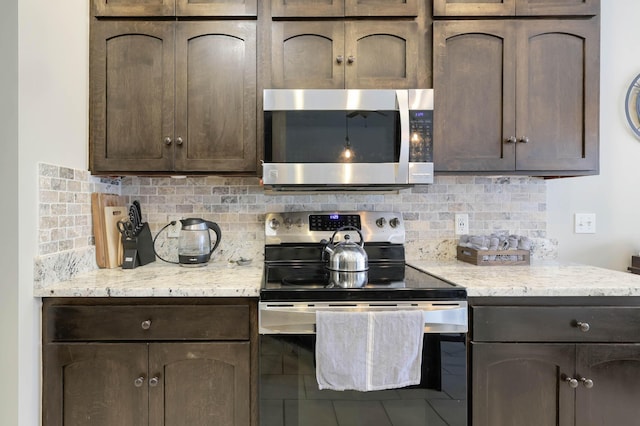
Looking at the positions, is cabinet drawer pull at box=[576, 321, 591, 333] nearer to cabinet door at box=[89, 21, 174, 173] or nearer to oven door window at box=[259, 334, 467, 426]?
oven door window at box=[259, 334, 467, 426]

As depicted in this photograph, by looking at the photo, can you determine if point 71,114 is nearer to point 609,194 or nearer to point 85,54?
point 85,54

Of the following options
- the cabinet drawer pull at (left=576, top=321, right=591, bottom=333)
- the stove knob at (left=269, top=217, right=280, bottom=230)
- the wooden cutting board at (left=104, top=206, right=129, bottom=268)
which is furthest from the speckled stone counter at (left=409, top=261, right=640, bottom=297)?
the wooden cutting board at (left=104, top=206, right=129, bottom=268)

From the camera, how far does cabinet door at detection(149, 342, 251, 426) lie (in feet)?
4.53

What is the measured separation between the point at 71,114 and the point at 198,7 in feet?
2.43

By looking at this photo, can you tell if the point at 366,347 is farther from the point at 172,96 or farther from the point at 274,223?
the point at 172,96

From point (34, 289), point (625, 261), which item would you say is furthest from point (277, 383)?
point (625, 261)

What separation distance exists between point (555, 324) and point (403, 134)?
3.17ft

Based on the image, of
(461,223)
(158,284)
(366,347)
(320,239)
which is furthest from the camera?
(461,223)

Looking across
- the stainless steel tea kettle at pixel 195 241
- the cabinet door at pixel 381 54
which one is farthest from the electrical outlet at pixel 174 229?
the cabinet door at pixel 381 54

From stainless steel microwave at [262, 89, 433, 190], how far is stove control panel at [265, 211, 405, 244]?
351 mm

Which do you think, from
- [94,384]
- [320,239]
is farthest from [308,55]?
[94,384]

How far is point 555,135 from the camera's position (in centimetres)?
175

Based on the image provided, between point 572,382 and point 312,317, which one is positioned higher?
point 312,317

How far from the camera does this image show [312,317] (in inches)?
53.5
